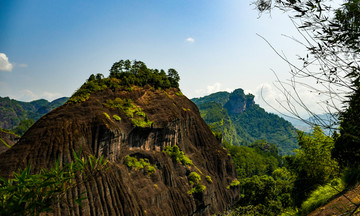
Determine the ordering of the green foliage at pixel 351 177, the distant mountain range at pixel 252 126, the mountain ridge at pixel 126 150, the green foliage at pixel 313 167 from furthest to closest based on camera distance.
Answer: the distant mountain range at pixel 252 126 < the mountain ridge at pixel 126 150 < the green foliage at pixel 313 167 < the green foliage at pixel 351 177

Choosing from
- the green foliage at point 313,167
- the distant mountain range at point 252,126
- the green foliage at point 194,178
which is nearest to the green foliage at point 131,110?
the green foliage at point 194,178

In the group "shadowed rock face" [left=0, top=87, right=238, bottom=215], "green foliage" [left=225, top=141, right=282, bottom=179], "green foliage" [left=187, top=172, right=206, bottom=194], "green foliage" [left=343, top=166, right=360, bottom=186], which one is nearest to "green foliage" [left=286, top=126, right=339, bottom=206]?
"green foliage" [left=343, top=166, right=360, bottom=186]

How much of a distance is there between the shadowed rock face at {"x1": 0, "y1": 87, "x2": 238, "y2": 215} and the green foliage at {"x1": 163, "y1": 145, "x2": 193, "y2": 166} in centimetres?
70

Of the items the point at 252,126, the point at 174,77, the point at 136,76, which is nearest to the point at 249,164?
the point at 174,77

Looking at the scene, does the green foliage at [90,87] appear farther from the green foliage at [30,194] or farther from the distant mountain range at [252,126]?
the distant mountain range at [252,126]

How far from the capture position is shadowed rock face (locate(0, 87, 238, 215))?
1616 centimetres

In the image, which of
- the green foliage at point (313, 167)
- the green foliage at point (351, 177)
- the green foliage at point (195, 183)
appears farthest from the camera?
the green foliage at point (195, 183)

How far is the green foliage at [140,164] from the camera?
2095 centimetres

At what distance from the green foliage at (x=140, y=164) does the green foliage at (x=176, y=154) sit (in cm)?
386

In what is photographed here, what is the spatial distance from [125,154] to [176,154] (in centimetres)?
725

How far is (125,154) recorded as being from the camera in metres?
21.5

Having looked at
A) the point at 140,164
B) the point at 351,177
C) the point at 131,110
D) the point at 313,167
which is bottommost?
the point at 140,164

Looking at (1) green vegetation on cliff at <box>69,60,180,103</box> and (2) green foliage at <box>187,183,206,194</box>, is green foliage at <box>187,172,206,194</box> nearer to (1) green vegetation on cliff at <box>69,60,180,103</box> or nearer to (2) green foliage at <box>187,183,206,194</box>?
(2) green foliage at <box>187,183,206,194</box>

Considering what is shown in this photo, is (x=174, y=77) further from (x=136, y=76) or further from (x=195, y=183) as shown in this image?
(x=195, y=183)
